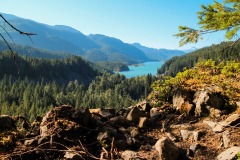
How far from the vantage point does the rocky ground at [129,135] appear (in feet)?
20.7

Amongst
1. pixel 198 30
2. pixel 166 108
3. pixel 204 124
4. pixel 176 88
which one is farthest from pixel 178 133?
pixel 198 30

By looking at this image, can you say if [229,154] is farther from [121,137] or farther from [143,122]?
[143,122]

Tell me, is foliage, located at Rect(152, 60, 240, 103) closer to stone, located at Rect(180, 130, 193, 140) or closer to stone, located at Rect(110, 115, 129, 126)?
stone, located at Rect(180, 130, 193, 140)

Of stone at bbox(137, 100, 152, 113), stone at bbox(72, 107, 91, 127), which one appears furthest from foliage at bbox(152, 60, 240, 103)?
stone at bbox(72, 107, 91, 127)

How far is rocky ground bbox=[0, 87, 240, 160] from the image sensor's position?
632 cm

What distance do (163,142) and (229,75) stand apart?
5.91 metres

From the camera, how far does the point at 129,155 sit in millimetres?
6289

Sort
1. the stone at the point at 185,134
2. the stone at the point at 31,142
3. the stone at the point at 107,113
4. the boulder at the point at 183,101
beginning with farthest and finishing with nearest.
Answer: the boulder at the point at 183,101 → the stone at the point at 107,113 → the stone at the point at 185,134 → the stone at the point at 31,142

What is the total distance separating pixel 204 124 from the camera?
27.1ft

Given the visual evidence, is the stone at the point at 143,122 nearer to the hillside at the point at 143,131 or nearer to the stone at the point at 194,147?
the hillside at the point at 143,131

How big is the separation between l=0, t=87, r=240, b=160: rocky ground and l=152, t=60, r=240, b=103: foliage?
3.52ft

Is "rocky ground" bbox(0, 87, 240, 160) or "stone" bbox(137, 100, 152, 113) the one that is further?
"stone" bbox(137, 100, 152, 113)

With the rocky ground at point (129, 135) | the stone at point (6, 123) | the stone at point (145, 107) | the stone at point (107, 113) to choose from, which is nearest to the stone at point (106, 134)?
the rocky ground at point (129, 135)

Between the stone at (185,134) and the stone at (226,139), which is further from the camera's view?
the stone at (185,134)
